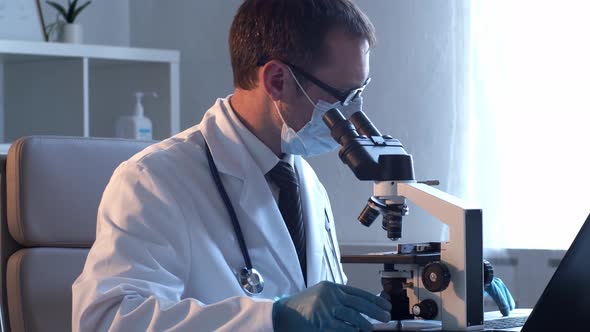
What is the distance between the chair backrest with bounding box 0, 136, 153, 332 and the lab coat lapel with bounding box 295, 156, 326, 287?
15.7 inches

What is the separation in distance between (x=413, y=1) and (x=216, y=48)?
71 cm

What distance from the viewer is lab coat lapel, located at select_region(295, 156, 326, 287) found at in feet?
5.48

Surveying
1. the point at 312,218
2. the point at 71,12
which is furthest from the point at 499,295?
the point at 71,12

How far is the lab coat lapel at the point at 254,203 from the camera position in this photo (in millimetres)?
1589

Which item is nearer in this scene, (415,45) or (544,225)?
(544,225)

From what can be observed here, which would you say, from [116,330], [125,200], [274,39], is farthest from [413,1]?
[116,330]

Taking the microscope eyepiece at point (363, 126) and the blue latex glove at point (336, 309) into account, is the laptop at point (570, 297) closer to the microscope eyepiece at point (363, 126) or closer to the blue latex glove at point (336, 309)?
the blue latex glove at point (336, 309)

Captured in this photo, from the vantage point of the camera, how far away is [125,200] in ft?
4.87

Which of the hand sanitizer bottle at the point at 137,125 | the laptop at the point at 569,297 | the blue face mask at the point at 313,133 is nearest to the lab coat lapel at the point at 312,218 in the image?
the blue face mask at the point at 313,133

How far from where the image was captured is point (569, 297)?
1130mm

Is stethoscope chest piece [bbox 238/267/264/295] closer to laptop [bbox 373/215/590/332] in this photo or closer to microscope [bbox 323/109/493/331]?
microscope [bbox 323/109/493/331]

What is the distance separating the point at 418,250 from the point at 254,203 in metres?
0.34

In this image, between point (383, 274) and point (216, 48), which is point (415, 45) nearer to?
point (216, 48)

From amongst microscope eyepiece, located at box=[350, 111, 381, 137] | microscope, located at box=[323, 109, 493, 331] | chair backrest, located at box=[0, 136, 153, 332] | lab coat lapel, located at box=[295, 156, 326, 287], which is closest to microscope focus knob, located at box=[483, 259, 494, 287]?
microscope, located at box=[323, 109, 493, 331]
